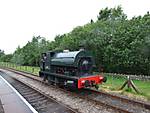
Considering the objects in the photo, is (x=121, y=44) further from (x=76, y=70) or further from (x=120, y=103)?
(x=120, y=103)

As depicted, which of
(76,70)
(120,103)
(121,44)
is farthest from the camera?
(121,44)

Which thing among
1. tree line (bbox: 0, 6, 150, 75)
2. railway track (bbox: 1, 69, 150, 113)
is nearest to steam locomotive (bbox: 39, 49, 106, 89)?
railway track (bbox: 1, 69, 150, 113)

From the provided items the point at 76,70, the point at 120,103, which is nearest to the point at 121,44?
the point at 76,70

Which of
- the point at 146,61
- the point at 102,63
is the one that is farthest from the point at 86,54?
the point at 102,63

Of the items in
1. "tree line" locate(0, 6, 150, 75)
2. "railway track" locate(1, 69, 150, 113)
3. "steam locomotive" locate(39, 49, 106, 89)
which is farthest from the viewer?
"tree line" locate(0, 6, 150, 75)

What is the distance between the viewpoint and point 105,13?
5900 centimetres

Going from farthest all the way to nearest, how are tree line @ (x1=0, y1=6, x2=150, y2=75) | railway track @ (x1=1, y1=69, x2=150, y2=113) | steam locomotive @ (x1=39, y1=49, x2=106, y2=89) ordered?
tree line @ (x1=0, y1=6, x2=150, y2=75) < steam locomotive @ (x1=39, y1=49, x2=106, y2=89) < railway track @ (x1=1, y1=69, x2=150, y2=113)

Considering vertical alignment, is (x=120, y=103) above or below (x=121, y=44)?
below

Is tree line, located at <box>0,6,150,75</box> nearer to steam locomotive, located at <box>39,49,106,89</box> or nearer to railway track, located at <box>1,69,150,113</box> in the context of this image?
steam locomotive, located at <box>39,49,106,89</box>

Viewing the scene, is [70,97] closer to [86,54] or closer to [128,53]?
[86,54]

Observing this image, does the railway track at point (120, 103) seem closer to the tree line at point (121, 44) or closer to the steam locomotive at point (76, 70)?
the steam locomotive at point (76, 70)

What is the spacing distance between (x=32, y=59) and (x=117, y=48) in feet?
130

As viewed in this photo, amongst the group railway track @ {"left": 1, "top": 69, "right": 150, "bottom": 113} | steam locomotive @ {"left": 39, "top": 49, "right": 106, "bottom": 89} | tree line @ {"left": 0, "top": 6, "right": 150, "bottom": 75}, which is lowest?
railway track @ {"left": 1, "top": 69, "right": 150, "bottom": 113}

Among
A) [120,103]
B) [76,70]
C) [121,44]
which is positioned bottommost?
[120,103]
